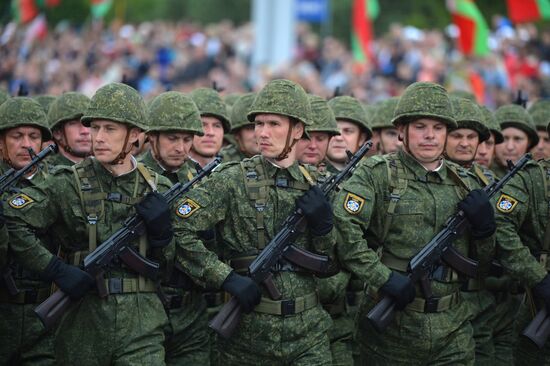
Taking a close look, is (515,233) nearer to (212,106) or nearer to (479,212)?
(479,212)

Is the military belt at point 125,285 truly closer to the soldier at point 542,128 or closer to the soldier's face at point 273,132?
the soldier's face at point 273,132

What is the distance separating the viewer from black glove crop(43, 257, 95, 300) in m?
7.05

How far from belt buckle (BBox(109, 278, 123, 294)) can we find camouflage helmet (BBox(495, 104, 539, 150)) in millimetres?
5433

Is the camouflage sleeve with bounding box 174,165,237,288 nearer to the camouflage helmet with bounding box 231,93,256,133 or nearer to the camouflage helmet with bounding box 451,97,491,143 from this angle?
the camouflage helmet with bounding box 451,97,491,143

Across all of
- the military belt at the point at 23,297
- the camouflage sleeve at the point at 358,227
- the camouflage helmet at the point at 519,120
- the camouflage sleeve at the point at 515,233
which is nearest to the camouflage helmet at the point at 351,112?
the camouflage helmet at the point at 519,120

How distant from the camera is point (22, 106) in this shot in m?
8.63

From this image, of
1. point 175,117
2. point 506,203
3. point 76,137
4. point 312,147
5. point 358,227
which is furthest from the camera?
point 312,147

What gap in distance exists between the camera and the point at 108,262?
23.5ft

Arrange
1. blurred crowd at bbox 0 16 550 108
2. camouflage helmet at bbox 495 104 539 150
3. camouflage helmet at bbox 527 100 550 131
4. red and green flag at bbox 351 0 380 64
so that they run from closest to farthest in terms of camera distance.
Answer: camouflage helmet at bbox 495 104 539 150, camouflage helmet at bbox 527 100 550 131, blurred crowd at bbox 0 16 550 108, red and green flag at bbox 351 0 380 64

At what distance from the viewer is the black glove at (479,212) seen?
7.79m

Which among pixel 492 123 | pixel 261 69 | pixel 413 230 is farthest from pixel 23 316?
pixel 261 69

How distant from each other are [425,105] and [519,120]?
3.45 meters

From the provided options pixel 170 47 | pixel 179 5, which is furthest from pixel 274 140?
pixel 179 5

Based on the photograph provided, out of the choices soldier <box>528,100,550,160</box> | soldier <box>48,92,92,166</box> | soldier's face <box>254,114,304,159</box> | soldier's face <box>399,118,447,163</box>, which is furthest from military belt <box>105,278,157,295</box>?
soldier <box>528,100,550,160</box>
